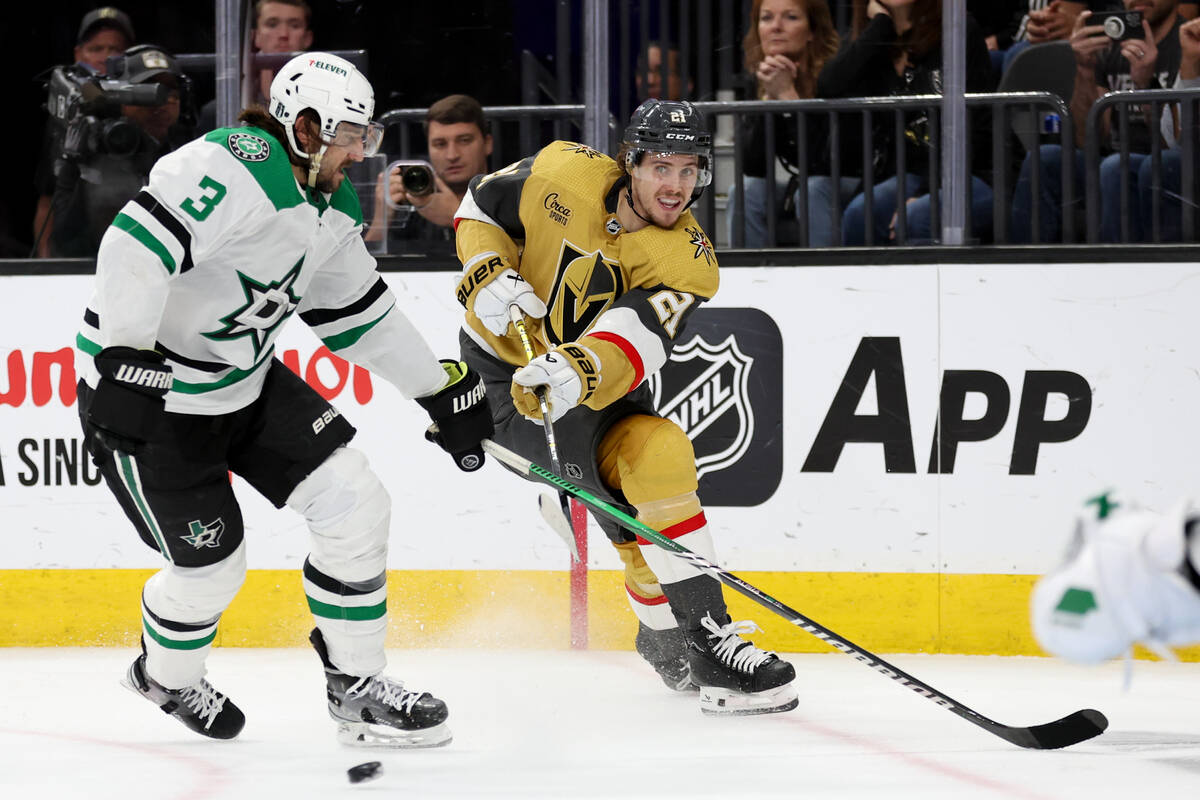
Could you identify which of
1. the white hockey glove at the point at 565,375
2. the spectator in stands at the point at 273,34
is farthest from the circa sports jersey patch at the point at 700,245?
the spectator in stands at the point at 273,34

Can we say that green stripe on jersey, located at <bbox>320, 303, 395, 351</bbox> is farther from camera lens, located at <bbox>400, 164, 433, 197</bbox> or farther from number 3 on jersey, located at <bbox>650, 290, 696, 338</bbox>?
camera lens, located at <bbox>400, 164, 433, 197</bbox>

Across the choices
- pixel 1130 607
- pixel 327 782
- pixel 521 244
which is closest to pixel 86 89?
pixel 521 244

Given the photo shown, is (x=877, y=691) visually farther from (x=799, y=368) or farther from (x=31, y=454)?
(x=31, y=454)

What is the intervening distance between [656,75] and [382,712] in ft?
6.38

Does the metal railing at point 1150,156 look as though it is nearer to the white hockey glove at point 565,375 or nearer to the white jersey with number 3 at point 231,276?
the white hockey glove at point 565,375

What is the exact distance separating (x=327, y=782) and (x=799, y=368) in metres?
1.73

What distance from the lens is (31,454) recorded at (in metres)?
3.80

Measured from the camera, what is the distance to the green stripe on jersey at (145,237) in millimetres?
2396

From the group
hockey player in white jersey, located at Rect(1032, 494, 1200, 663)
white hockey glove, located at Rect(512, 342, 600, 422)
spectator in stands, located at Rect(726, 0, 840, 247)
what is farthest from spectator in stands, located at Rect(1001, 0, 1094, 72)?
hockey player in white jersey, located at Rect(1032, 494, 1200, 663)

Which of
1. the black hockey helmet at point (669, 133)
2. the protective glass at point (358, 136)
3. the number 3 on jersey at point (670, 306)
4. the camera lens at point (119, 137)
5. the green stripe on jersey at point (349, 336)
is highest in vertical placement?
the camera lens at point (119, 137)

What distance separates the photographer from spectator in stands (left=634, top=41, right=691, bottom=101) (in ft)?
12.6

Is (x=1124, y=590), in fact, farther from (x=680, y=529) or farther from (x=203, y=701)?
(x=203, y=701)

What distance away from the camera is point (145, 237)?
2398mm

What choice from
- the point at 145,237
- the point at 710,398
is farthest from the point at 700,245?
the point at 145,237
